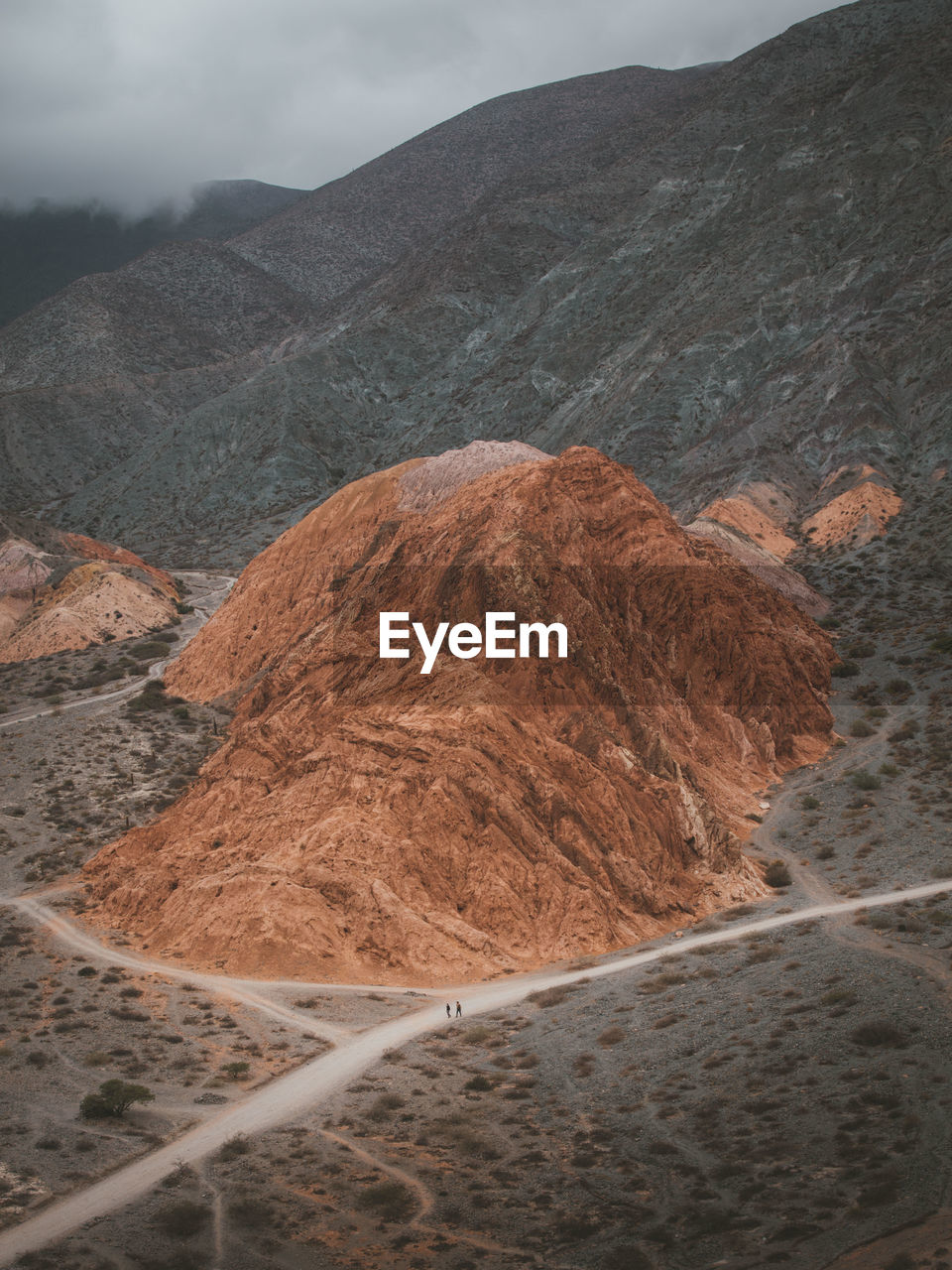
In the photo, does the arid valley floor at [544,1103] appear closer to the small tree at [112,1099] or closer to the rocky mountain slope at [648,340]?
the small tree at [112,1099]

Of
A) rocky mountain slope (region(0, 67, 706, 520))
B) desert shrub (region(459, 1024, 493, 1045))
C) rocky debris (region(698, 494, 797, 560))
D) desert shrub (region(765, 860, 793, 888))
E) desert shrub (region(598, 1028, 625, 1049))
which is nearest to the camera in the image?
desert shrub (region(598, 1028, 625, 1049))

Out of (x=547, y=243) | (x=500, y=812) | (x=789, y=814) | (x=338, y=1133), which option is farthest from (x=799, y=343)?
(x=338, y=1133)

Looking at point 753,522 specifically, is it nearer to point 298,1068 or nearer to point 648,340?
point 648,340

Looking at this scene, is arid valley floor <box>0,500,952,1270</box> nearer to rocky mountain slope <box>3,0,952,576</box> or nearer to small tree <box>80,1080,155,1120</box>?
small tree <box>80,1080,155,1120</box>

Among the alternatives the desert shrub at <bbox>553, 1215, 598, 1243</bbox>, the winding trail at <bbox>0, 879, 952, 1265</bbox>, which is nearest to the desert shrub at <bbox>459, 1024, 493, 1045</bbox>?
the winding trail at <bbox>0, 879, 952, 1265</bbox>

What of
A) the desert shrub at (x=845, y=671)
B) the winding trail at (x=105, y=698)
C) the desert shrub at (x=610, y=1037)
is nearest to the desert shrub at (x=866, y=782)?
the desert shrub at (x=845, y=671)
